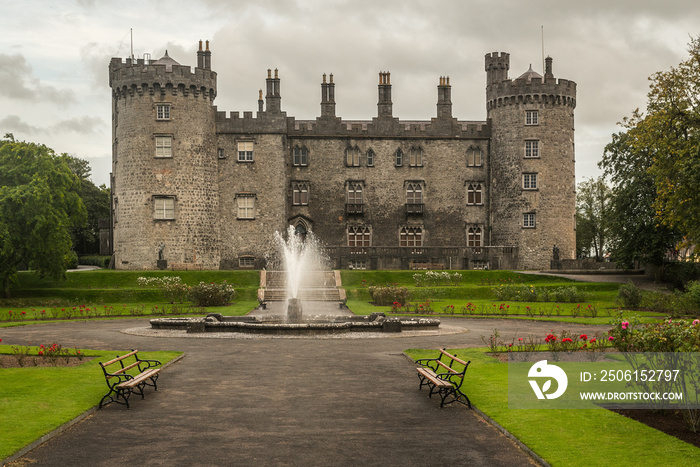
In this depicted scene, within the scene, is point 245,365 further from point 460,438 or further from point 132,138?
point 132,138

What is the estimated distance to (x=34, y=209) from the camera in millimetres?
38875

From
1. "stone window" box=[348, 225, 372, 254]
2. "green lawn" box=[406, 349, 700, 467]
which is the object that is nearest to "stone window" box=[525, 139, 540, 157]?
"stone window" box=[348, 225, 372, 254]

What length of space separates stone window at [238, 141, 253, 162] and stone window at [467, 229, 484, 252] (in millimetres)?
18701

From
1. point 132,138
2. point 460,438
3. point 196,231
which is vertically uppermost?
point 132,138

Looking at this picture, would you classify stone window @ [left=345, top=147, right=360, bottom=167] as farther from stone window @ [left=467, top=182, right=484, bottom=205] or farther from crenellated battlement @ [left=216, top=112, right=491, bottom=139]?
stone window @ [left=467, top=182, right=484, bottom=205]

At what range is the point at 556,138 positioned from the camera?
5525cm

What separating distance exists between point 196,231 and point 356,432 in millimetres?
42625

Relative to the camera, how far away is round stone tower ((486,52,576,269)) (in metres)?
54.7

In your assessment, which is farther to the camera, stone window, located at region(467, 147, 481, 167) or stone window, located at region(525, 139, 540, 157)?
stone window, located at region(467, 147, 481, 167)

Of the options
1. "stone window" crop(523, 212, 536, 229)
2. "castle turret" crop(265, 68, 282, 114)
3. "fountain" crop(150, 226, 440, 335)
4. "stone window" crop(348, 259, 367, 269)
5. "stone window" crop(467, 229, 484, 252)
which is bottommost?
"fountain" crop(150, 226, 440, 335)

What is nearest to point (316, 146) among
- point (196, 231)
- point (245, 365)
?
point (196, 231)

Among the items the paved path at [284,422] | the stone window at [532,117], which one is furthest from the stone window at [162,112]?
the paved path at [284,422]

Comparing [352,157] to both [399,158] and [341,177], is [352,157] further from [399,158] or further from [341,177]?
[399,158]

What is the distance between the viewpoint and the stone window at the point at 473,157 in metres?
57.8
